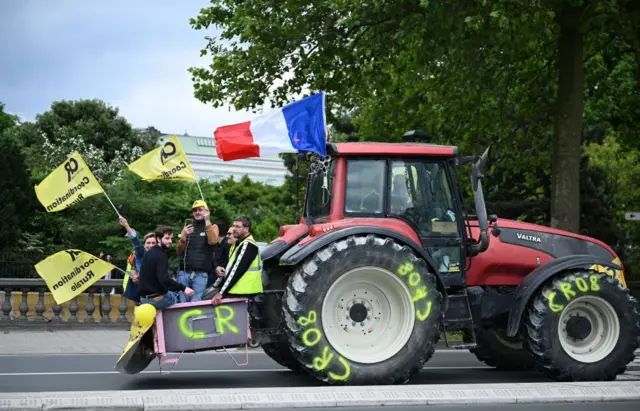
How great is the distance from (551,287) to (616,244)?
2423 centimetres

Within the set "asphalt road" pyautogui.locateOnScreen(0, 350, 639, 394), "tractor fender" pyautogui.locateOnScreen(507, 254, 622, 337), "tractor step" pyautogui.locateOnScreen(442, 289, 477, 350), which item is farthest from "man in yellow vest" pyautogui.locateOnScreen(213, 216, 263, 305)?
"tractor fender" pyautogui.locateOnScreen(507, 254, 622, 337)

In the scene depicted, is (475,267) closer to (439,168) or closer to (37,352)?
(439,168)

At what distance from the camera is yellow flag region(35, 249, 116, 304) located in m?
15.8

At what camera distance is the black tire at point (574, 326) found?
11.4 m

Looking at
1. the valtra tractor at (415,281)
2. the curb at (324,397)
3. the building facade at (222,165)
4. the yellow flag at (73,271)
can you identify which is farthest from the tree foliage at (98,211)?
the building facade at (222,165)

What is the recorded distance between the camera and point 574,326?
460 inches

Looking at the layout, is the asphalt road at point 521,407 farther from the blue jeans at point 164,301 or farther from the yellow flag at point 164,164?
the yellow flag at point 164,164

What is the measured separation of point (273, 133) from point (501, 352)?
4.30 meters

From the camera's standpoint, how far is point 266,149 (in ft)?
38.4

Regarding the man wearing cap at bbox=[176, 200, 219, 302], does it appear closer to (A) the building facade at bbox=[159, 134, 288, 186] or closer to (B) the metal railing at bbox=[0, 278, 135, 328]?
(B) the metal railing at bbox=[0, 278, 135, 328]

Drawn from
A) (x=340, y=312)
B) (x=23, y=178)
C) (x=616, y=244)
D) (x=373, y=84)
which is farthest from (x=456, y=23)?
(x=23, y=178)

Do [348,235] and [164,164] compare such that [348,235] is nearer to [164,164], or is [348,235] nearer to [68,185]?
[164,164]

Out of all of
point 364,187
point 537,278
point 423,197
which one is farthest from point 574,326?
point 364,187

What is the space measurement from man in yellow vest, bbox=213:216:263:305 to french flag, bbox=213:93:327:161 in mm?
1102
